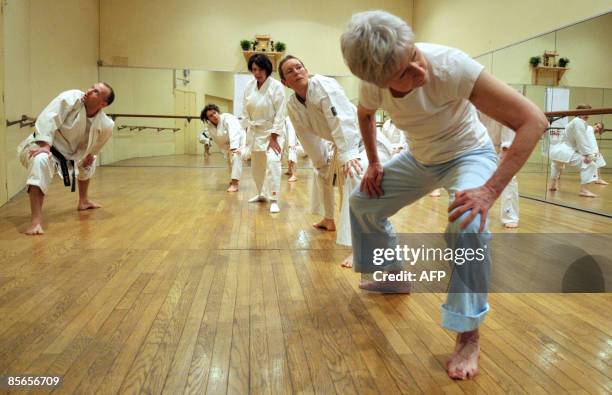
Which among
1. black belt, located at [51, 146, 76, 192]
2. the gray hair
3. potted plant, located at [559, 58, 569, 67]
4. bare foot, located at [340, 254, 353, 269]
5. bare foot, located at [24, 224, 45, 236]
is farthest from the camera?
potted plant, located at [559, 58, 569, 67]

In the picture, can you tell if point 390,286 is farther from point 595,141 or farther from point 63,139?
point 595,141

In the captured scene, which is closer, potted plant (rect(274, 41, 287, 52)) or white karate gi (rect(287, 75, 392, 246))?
white karate gi (rect(287, 75, 392, 246))

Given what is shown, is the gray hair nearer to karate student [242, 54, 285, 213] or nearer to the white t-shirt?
the white t-shirt

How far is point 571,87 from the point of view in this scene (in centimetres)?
495

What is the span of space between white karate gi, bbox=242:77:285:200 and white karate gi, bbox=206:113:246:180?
0.98m

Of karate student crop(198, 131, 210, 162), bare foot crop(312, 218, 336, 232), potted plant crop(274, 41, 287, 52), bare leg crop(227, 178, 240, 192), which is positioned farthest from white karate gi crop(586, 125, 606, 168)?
karate student crop(198, 131, 210, 162)

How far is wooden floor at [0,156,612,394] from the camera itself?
1292 mm

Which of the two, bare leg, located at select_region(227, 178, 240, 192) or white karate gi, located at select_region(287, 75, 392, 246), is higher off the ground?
white karate gi, located at select_region(287, 75, 392, 246)

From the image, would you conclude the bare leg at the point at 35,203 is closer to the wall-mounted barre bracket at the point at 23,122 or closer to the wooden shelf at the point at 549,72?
the wall-mounted barre bracket at the point at 23,122

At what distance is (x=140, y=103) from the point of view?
922 centimetres

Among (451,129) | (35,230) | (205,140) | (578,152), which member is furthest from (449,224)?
(205,140)

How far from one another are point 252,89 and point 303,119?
1535 mm

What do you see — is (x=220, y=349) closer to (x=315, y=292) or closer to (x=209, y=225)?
(x=315, y=292)

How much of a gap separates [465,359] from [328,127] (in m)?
1.74
